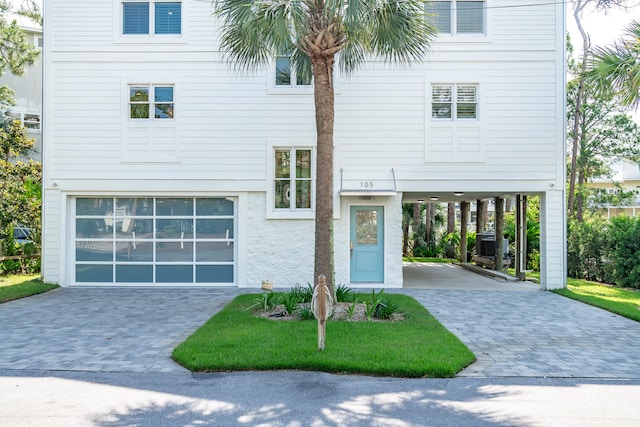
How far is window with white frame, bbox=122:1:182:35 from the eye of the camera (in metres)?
14.1

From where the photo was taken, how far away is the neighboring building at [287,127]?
45.4 ft

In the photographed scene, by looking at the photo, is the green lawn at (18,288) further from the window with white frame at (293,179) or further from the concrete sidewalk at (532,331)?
the concrete sidewalk at (532,331)

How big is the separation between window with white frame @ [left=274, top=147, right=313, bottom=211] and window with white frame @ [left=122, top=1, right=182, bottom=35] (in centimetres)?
445

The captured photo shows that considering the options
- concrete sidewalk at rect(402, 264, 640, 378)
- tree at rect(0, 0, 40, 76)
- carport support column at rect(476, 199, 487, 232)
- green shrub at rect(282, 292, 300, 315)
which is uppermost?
tree at rect(0, 0, 40, 76)

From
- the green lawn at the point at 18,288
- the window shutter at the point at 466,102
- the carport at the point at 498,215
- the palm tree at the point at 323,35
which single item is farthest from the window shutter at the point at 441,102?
the green lawn at the point at 18,288

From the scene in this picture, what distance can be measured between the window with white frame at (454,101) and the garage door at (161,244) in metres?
6.10

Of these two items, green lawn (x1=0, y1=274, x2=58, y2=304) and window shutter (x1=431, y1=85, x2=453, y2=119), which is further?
window shutter (x1=431, y1=85, x2=453, y2=119)

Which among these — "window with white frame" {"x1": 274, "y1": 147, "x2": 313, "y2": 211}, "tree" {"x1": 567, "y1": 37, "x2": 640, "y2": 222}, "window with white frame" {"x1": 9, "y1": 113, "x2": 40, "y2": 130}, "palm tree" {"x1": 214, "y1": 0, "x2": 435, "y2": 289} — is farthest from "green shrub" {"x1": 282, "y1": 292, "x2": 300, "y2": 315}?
"window with white frame" {"x1": 9, "y1": 113, "x2": 40, "y2": 130}

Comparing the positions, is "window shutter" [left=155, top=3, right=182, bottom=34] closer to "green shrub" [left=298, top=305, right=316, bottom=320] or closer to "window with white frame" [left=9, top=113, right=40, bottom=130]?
"green shrub" [left=298, top=305, right=316, bottom=320]

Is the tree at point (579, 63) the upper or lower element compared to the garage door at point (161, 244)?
upper

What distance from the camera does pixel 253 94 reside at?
13.9 m

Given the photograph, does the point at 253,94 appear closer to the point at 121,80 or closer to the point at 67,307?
the point at 121,80

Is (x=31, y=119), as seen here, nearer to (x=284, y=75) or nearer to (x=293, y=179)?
(x=284, y=75)

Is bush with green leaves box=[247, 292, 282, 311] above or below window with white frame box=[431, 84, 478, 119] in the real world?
below
